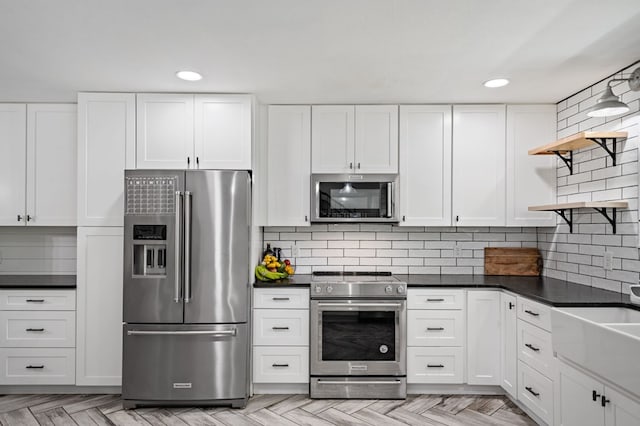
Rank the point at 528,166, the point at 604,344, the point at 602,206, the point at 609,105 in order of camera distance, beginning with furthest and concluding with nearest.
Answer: the point at 528,166, the point at 602,206, the point at 609,105, the point at 604,344

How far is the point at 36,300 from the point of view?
3.21 metres

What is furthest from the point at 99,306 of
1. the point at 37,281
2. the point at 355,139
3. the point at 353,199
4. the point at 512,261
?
the point at 512,261

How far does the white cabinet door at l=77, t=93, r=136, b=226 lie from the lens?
10.5 ft

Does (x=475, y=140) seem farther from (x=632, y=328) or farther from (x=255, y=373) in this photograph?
(x=255, y=373)

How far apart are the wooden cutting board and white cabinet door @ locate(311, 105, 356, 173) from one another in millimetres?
1566

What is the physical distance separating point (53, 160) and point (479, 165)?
3552mm

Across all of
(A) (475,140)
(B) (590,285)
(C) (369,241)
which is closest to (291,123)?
(C) (369,241)

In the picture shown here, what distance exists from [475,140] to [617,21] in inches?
59.4

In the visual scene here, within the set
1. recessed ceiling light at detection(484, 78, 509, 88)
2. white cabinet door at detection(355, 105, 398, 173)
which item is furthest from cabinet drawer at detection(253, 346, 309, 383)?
recessed ceiling light at detection(484, 78, 509, 88)

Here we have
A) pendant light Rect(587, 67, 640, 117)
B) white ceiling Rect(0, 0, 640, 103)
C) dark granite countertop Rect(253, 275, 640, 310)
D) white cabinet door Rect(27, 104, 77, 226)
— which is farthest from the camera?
white cabinet door Rect(27, 104, 77, 226)

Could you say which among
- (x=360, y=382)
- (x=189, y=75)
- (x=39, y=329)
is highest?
(x=189, y=75)

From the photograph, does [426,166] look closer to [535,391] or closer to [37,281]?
[535,391]

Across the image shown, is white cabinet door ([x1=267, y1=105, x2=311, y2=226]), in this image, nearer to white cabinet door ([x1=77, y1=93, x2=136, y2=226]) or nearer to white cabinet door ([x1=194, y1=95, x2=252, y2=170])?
white cabinet door ([x1=194, y1=95, x2=252, y2=170])

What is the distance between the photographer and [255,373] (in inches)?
128
